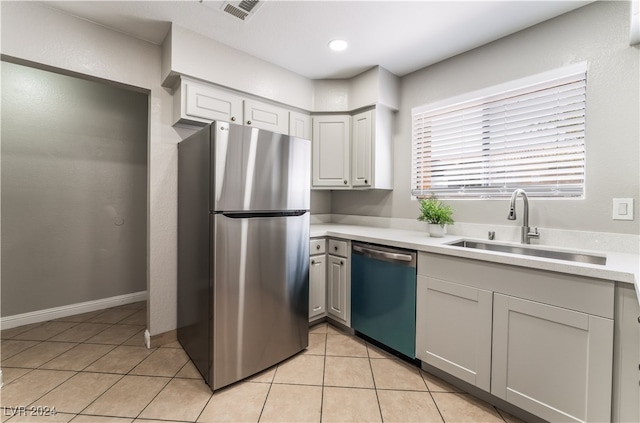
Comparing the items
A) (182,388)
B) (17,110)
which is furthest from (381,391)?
(17,110)

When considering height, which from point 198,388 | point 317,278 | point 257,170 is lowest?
point 198,388

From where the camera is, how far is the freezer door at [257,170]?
1632 mm

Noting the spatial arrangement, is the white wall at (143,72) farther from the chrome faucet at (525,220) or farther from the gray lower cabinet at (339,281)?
the chrome faucet at (525,220)

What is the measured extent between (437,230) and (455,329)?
2.44ft

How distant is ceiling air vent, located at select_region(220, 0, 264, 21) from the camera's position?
176 centimetres

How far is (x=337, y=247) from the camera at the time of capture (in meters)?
Answer: 2.43

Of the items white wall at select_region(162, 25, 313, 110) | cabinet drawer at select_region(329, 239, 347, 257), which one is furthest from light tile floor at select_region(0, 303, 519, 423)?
white wall at select_region(162, 25, 313, 110)

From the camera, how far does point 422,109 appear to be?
8.57 ft

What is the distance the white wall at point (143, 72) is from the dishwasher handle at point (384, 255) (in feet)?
4.97

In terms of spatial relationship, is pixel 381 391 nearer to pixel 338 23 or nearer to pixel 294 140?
pixel 294 140

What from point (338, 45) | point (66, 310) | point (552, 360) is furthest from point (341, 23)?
point (66, 310)

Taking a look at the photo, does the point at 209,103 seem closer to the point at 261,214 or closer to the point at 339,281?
the point at 261,214

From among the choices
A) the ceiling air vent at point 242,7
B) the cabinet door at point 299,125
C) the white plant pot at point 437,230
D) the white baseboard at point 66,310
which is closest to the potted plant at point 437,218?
the white plant pot at point 437,230

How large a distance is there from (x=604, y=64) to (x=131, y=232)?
13.7 feet
